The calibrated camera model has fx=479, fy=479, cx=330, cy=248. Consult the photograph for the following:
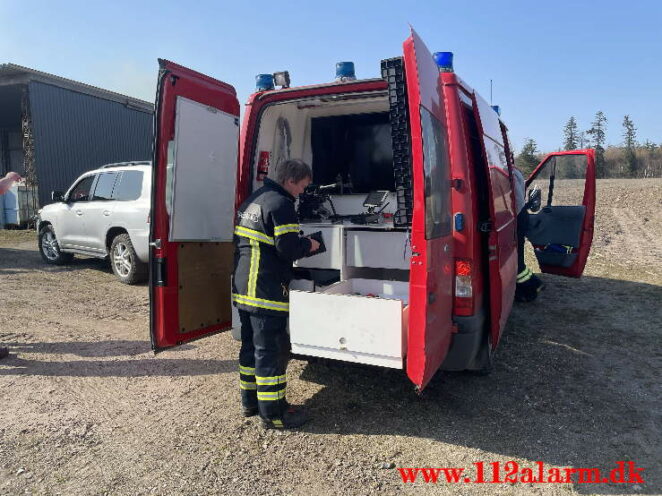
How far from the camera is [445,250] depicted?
285cm

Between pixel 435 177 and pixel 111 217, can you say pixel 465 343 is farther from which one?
pixel 111 217

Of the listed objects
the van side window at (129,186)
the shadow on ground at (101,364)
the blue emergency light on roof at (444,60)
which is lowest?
the shadow on ground at (101,364)

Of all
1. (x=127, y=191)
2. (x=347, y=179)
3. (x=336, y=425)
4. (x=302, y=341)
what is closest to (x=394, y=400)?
(x=336, y=425)

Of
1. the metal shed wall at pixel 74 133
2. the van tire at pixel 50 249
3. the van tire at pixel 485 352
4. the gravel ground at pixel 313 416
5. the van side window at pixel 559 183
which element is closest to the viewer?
the gravel ground at pixel 313 416

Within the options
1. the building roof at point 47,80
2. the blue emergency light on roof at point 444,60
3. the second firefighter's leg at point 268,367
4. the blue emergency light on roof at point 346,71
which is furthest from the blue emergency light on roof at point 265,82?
the building roof at point 47,80

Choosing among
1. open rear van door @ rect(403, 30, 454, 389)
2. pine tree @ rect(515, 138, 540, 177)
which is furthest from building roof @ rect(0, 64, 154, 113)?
pine tree @ rect(515, 138, 540, 177)

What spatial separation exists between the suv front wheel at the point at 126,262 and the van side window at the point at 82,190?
47.7 inches

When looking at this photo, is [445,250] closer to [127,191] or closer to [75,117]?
[127,191]

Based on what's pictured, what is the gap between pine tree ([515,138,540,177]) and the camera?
36.3 m

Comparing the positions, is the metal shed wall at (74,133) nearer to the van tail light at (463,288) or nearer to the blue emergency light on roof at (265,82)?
the blue emergency light on roof at (265,82)

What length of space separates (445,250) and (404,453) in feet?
4.05

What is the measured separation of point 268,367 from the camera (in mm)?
3076

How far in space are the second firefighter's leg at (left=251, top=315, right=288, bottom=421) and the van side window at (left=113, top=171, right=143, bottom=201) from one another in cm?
483

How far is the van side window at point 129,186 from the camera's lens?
7.10 m
